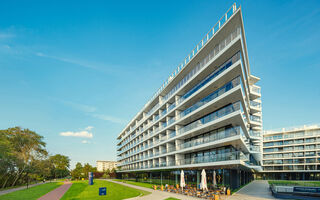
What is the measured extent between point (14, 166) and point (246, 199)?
48850mm

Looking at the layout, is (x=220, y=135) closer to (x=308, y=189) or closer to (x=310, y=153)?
(x=308, y=189)

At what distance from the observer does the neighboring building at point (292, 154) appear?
2168 inches

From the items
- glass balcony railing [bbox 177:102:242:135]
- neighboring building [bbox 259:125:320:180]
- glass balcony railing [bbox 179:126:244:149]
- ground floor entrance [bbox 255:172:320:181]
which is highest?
glass balcony railing [bbox 177:102:242:135]

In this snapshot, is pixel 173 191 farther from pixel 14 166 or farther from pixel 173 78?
pixel 14 166

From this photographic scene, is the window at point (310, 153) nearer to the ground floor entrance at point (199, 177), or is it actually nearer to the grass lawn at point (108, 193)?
the ground floor entrance at point (199, 177)

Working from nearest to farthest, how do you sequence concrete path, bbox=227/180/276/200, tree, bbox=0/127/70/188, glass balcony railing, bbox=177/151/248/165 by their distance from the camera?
1. concrete path, bbox=227/180/276/200
2. glass balcony railing, bbox=177/151/248/165
3. tree, bbox=0/127/70/188

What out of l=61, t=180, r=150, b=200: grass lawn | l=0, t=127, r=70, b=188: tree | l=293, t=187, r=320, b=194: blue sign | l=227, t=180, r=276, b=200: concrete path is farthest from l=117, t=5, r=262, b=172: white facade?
l=0, t=127, r=70, b=188: tree

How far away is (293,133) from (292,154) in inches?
267

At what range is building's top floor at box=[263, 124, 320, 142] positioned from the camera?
57181 millimetres

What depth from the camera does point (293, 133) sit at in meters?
61.1

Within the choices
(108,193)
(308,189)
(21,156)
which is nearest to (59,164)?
(21,156)

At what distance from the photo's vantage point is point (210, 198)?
1938cm

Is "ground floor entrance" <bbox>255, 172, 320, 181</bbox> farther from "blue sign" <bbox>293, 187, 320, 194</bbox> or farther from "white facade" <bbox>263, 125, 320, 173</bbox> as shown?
"blue sign" <bbox>293, 187, 320, 194</bbox>

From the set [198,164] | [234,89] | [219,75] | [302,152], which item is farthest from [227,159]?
[302,152]
